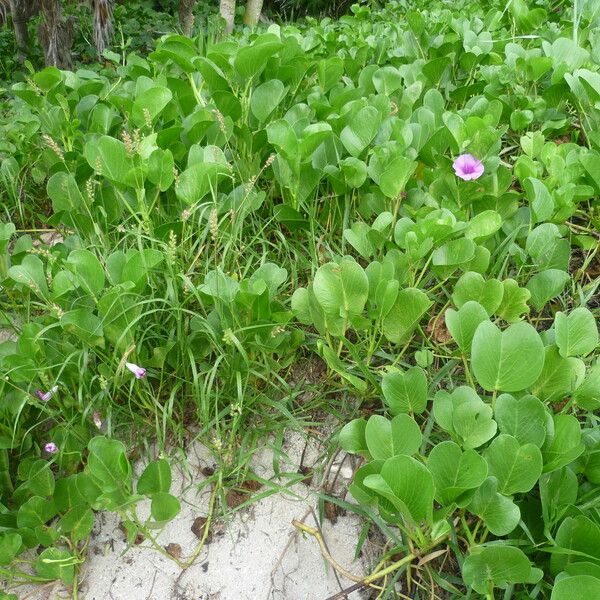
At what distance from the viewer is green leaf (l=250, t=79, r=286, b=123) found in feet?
6.12

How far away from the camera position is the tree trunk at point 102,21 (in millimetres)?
4201

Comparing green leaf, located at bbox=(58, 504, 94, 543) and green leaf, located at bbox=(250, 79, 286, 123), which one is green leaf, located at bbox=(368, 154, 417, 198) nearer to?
green leaf, located at bbox=(250, 79, 286, 123)

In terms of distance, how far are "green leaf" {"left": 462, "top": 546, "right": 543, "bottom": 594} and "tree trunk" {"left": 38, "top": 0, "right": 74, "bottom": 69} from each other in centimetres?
449

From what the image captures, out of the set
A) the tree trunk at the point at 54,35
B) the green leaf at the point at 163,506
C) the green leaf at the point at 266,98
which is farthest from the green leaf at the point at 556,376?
the tree trunk at the point at 54,35

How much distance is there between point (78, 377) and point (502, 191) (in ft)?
3.88

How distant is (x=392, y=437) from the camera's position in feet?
3.60

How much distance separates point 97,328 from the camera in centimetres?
134

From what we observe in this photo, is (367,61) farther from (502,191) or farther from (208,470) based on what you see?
(208,470)

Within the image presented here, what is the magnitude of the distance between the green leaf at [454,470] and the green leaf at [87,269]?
83 centimetres

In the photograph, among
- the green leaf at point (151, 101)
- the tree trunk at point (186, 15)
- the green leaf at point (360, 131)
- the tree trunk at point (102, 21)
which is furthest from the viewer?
the tree trunk at point (186, 15)

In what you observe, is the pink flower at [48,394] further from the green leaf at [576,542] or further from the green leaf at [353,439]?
the green leaf at [576,542]

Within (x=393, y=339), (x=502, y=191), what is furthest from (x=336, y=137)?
(x=393, y=339)

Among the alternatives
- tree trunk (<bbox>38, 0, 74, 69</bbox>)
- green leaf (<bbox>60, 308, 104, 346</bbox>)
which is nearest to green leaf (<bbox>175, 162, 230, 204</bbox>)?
green leaf (<bbox>60, 308, 104, 346</bbox>)

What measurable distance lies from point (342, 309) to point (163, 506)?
1.79 ft
